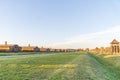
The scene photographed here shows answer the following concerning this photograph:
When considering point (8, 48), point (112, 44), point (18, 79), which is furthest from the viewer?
point (8, 48)

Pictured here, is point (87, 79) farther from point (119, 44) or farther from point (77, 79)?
point (119, 44)

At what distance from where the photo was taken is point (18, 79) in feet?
55.1

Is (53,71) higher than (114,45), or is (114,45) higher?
(114,45)

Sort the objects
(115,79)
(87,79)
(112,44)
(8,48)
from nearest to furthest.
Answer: (87,79), (115,79), (112,44), (8,48)

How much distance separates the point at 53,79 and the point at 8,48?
16770 cm

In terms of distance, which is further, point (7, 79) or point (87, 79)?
point (87, 79)

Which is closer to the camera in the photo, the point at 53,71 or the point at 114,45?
the point at 53,71

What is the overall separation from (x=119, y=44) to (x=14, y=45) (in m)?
72.3

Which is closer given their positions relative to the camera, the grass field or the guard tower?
the grass field

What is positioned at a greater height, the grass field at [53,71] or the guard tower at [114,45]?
the guard tower at [114,45]

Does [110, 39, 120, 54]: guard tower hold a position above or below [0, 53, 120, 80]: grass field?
above

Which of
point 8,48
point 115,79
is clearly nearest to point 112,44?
point 8,48

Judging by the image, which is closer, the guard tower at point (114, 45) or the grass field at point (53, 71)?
the grass field at point (53, 71)

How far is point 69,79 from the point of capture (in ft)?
58.3
